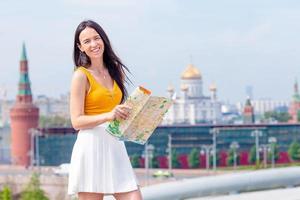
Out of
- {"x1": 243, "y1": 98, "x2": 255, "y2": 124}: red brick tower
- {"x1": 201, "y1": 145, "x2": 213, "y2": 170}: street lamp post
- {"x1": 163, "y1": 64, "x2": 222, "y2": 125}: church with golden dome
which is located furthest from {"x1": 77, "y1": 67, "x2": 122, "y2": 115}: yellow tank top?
{"x1": 163, "y1": 64, "x2": 222, "y2": 125}: church with golden dome

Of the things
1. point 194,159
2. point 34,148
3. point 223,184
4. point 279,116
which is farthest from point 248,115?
point 223,184

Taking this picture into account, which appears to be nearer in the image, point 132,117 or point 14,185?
point 132,117

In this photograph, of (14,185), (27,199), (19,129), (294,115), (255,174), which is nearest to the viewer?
(255,174)

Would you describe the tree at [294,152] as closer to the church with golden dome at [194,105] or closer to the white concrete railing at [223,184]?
the church with golden dome at [194,105]

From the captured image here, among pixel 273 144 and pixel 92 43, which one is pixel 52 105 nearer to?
pixel 273 144

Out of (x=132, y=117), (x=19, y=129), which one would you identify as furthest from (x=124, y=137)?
(x=19, y=129)

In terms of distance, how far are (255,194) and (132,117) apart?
2420 mm

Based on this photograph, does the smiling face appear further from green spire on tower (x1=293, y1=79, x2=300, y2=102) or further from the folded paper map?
green spire on tower (x1=293, y1=79, x2=300, y2=102)

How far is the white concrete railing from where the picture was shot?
5312 millimetres

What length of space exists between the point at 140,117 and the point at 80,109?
0.58 feet

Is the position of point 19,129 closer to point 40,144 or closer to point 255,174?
point 40,144

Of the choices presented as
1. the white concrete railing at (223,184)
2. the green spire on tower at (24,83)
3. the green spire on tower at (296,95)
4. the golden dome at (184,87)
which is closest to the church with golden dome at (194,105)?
the golden dome at (184,87)

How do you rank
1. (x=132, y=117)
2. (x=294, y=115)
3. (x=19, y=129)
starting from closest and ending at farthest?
(x=132, y=117) → (x=19, y=129) → (x=294, y=115)

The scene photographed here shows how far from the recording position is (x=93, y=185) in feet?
10.6
